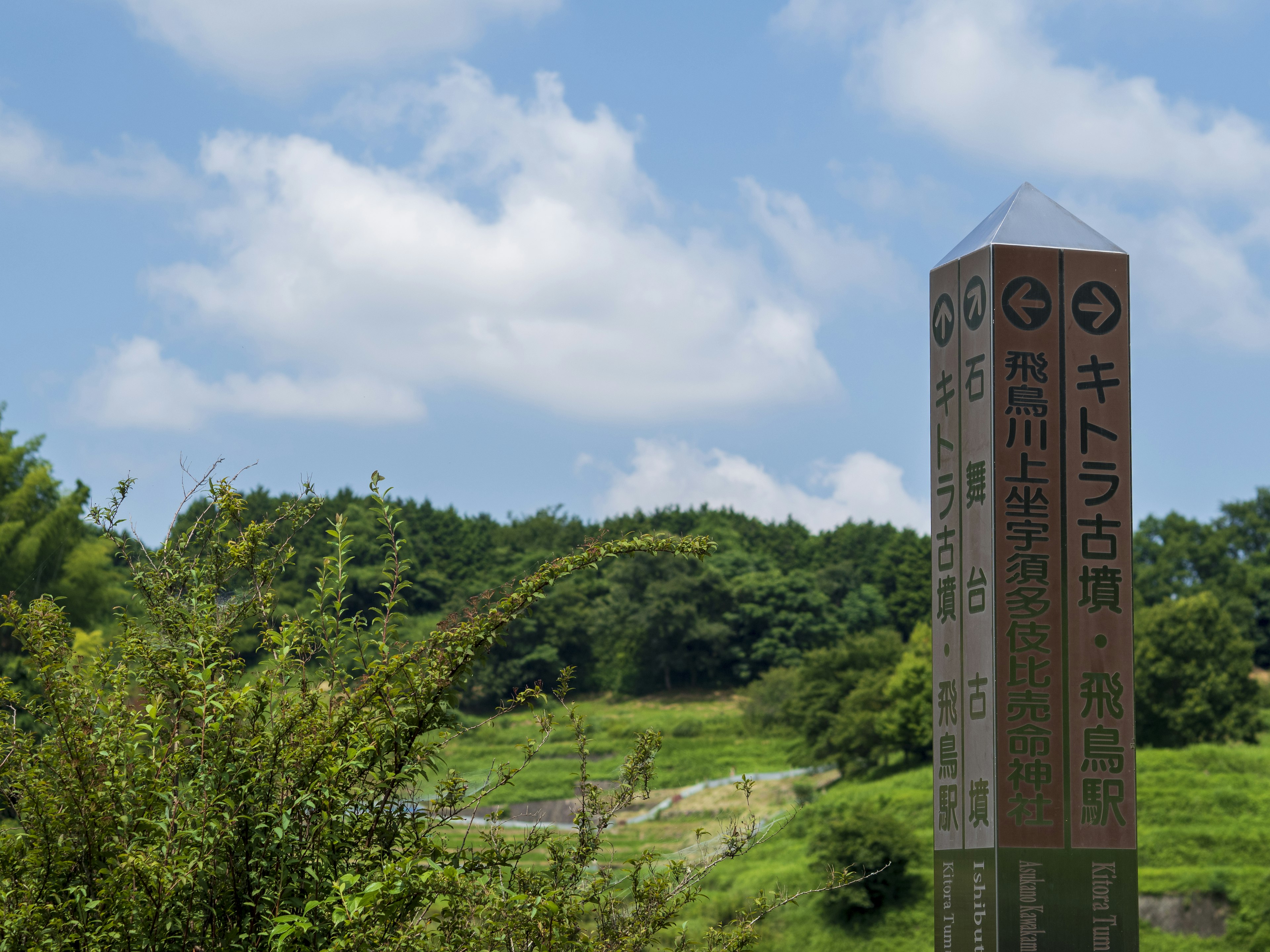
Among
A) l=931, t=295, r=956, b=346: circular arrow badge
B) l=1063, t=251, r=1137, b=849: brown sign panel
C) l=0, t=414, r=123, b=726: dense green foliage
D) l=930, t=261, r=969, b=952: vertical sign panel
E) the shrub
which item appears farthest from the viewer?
l=0, t=414, r=123, b=726: dense green foliage

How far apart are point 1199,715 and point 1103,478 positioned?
2845 cm

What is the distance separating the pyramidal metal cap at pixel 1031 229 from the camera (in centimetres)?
473

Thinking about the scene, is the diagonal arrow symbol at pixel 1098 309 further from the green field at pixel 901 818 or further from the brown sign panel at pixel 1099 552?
the green field at pixel 901 818

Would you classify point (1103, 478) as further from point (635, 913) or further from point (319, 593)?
point (319, 593)

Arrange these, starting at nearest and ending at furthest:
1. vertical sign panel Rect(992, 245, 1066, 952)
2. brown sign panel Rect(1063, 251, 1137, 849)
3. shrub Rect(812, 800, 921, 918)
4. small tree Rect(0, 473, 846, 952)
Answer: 1. small tree Rect(0, 473, 846, 952)
2. vertical sign panel Rect(992, 245, 1066, 952)
3. brown sign panel Rect(1063, 251, 1137, 849)
4. shrub Rect(812, 800, 921, 918)

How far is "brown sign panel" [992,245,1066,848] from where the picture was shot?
438 centimetres

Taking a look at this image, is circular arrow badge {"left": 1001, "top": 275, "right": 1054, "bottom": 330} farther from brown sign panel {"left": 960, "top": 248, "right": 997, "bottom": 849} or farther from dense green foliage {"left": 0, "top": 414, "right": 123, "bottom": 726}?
dense green foliage {"left": 0, "top": 414, "right": 123, "bottom": 726}

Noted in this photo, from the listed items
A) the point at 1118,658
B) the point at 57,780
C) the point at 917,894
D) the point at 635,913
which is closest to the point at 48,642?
the point at 57,780

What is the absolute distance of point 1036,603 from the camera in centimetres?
448

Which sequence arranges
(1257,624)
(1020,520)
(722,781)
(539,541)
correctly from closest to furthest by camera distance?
(1020,520), (722,781), (1257,624), (539,541)

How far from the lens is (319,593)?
283 centimetres

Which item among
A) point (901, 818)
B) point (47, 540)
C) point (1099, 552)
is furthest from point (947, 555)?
point (47, 540)

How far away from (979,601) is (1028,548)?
0.27 m

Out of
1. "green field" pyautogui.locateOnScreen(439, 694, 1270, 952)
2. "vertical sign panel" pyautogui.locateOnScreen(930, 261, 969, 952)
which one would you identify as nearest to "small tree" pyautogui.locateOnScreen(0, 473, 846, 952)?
"vertical sign panel" pyautogui.locateOnScreen(930, 261, 969, 952)
